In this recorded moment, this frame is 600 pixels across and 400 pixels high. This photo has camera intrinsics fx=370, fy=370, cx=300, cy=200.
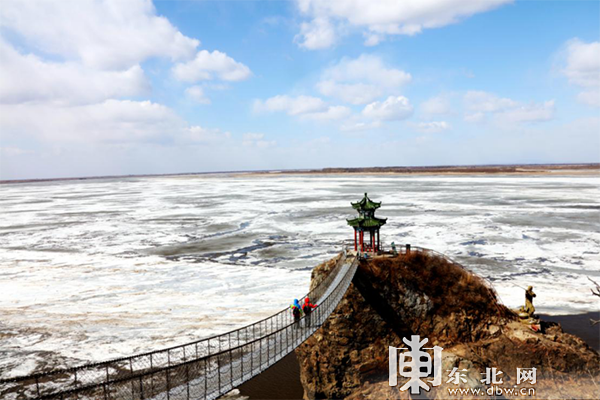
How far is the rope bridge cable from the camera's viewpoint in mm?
10961

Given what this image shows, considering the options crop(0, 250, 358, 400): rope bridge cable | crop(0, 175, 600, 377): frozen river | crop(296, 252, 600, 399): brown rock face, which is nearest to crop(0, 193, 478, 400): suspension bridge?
crop(0, 250, 358, 400): rope bridge cable

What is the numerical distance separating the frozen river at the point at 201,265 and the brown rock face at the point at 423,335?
4.57 metres

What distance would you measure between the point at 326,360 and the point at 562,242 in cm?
2826

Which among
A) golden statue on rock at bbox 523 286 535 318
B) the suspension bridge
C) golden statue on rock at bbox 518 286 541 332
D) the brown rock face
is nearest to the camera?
the suspension bridge

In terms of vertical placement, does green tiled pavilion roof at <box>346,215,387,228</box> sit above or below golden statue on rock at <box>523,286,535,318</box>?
above

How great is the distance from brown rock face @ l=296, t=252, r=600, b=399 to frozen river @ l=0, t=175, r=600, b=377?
180 inches

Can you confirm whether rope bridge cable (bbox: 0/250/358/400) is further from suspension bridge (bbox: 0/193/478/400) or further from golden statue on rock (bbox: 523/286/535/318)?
golden statue on rock (bbox: 523/286/535/318)

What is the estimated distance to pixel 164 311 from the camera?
22.3 metres

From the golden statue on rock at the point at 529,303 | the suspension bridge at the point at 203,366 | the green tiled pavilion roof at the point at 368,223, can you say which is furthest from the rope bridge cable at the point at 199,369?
the golden statue on rock at the point at 529,303

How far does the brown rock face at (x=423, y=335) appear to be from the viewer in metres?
16.5

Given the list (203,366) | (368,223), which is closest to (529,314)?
(368,223)

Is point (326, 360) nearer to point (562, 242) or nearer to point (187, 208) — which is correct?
point (562, 242)

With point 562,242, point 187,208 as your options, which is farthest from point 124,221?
point 562,242

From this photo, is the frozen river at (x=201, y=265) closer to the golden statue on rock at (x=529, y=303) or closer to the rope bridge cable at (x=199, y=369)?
the rope bridge cable at (x=199, y=369)
